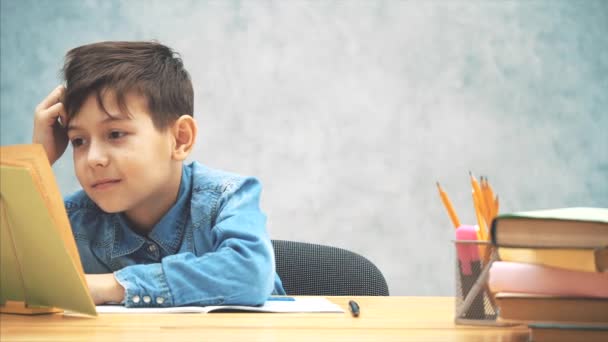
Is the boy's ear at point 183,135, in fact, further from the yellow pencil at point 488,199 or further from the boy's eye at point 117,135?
the yellow pencil at point 488,199

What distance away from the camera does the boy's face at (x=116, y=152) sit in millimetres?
1221

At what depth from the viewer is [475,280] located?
2.65 ft

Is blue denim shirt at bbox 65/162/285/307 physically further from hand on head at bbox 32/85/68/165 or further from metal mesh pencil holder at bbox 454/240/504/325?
metal mesh pencil holder at bbox 454/240/504/325

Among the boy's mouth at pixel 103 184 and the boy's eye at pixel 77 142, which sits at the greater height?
the boy's eye at pixel 77 142

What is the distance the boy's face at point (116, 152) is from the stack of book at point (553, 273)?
2.20 ft

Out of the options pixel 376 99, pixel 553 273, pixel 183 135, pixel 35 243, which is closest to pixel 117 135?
pixel 183 135

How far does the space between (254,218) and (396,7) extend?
73.0 inches

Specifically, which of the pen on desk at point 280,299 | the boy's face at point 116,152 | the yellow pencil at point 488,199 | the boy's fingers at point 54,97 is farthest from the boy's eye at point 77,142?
the yellow pencil at point 488,199

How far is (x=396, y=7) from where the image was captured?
2.92 metres

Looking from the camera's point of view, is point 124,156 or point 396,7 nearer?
point 124,156

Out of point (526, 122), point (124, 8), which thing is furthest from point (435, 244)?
point (124, 8)

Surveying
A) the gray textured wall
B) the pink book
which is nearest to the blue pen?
the pink book

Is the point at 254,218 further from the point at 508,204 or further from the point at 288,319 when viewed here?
the point at 508,204

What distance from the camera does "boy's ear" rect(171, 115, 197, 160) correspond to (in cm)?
136
